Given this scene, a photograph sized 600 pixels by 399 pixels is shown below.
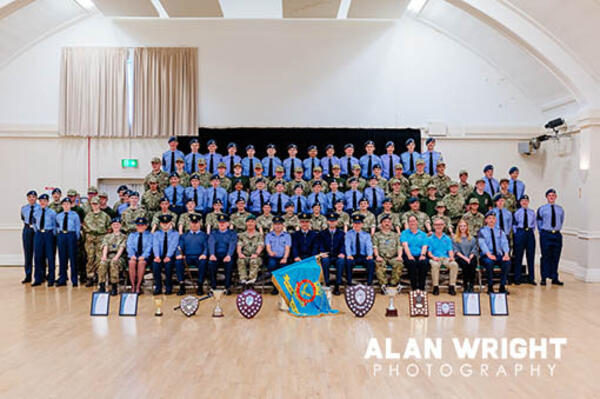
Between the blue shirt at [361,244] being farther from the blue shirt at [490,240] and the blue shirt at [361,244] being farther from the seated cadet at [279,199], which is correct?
the blue shirt at [490,240]

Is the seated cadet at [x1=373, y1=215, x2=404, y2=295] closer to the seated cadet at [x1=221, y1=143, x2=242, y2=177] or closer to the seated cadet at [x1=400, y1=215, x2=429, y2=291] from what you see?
the seated cadet at [x1=400, y1=215, x2=429, y2=291]

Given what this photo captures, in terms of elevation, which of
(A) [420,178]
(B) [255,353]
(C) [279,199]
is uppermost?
(A) [420,178]

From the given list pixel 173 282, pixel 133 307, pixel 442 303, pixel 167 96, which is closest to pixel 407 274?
pixel 442 303

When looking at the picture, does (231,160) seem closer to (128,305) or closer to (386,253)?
(386,253)

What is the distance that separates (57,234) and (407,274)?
23.3 feet

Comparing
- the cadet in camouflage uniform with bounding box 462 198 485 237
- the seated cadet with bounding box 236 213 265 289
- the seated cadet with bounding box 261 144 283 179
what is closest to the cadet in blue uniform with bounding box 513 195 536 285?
the cadet in camouflage uniform with bounding box 462 198 485 237

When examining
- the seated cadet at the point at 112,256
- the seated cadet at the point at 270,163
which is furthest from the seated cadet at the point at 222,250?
the seated cadet at the point at 270,163

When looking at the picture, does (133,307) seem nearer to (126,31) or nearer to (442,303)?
(442,303)

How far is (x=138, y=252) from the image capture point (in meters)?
9.28

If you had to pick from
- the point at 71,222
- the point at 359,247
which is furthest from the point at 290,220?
the point at 71,222

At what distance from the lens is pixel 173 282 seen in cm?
962

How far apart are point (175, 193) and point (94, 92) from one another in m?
5.08

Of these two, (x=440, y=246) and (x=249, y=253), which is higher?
(x=440, y=246)

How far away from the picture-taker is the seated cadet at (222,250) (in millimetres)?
9156
